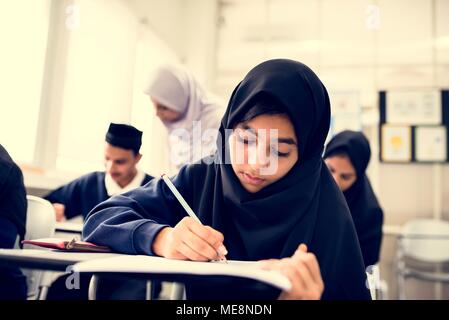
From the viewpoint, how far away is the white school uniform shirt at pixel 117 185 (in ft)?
3.07

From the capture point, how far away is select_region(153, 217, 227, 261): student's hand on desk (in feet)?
2.19

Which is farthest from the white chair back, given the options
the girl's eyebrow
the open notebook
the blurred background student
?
the open notebook

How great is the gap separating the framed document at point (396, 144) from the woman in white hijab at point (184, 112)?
1951 millimetres

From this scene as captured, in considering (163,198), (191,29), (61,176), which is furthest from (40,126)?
(191,29)

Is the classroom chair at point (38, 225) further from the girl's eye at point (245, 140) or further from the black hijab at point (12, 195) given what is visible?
the girl's eye at point (245, 140)

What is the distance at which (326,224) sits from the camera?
0.78 metres

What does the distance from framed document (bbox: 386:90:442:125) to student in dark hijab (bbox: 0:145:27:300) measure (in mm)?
2978

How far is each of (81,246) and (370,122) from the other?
3037mm

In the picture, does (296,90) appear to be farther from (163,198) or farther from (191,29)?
(191,29)

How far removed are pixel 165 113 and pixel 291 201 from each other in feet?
2.01

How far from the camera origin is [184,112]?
5.31 ft

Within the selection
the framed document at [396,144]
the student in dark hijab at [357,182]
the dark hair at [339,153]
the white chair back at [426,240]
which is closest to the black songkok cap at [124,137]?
the student in dark hijab at [357,182]

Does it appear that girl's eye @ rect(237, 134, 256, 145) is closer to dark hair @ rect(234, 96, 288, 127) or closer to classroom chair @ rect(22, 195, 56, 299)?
dark hair @ rect(234, 96, 288, 127)

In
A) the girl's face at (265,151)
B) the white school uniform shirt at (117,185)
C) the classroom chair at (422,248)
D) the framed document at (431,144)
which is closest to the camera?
the girl's face at (265,151)
